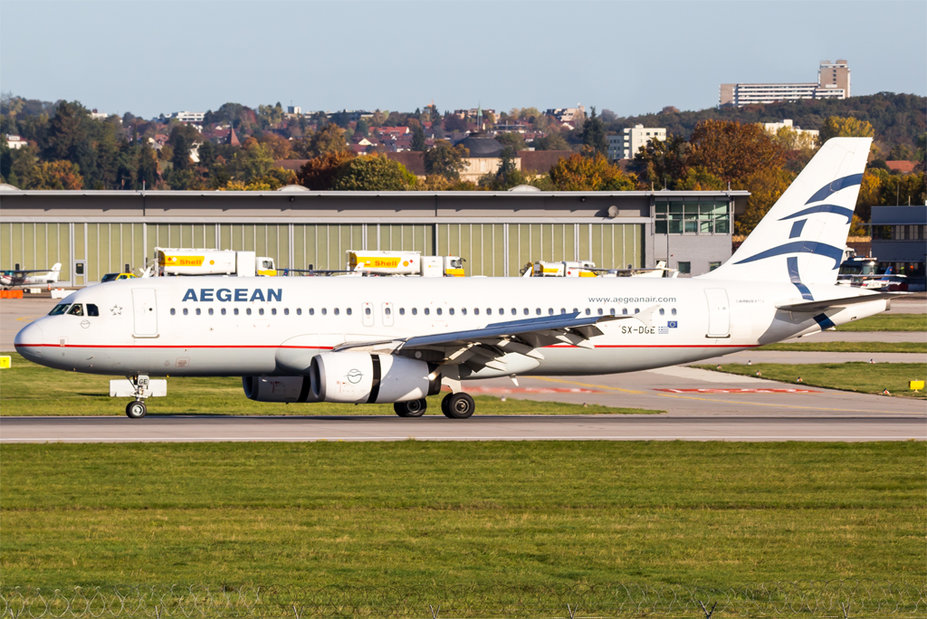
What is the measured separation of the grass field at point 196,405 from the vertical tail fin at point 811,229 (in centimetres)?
656

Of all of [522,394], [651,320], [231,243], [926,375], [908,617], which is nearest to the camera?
[908,617]

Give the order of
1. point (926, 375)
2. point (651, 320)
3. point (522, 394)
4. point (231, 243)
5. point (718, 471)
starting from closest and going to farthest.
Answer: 1. point (718, 471)
2. point (651, 320)
3. point (522, 394)
4. point (926, 375)
5. point (231, 243)

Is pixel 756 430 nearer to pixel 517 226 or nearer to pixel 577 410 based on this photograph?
pixel 577 410

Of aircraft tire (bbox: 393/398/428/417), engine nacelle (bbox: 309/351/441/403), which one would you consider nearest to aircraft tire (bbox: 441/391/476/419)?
aircraft tire (bbox: 393/398/428/417)

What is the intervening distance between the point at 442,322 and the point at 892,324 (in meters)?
60.1

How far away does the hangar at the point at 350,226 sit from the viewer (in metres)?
110

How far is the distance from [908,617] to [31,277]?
352 feet

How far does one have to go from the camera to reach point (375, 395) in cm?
3791

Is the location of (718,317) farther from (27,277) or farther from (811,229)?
(27,277)

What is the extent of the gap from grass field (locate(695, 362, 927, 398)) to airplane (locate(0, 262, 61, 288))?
71500mm

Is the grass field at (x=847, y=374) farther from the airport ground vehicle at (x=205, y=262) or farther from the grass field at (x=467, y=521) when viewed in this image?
the airport ground vehicle at (x=205, y=262)

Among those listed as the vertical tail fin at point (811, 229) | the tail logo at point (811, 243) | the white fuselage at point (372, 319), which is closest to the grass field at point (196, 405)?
the white fuselage at point (372, 319)

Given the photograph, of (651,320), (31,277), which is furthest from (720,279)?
(31,277)

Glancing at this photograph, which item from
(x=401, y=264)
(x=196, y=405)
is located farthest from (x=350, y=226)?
A: (x=196, y=405)
